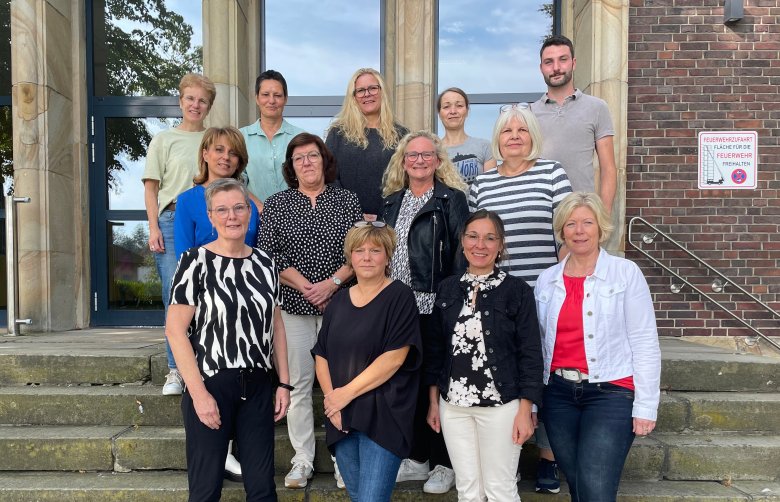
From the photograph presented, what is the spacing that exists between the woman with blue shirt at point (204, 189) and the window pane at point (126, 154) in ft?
11.6

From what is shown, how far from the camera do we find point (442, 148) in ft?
9.29

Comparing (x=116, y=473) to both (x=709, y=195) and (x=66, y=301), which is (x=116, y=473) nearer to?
(x=66, y=301)

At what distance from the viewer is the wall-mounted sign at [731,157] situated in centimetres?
516

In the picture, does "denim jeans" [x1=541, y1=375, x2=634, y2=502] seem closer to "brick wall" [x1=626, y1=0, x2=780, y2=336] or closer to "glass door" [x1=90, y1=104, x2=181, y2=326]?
"brick wall" [x1=626, y1=0, x2=780, y2=336]

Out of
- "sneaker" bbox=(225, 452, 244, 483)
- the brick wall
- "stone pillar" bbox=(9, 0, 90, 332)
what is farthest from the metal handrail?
"stone pillar" bbox=(9, 0, 90, 332)

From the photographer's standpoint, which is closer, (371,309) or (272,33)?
(371,309)

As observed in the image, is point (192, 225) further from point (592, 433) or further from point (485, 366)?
point (592, 433)

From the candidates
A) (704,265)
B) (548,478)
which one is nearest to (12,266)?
(548,478)

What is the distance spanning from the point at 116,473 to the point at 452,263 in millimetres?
2281

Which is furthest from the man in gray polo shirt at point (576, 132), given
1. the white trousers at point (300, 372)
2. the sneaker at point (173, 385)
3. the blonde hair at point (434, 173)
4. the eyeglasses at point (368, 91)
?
the sneaker at point (173, 385)

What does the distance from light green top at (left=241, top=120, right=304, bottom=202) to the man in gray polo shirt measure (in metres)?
1.56

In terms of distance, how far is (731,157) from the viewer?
5160 mm

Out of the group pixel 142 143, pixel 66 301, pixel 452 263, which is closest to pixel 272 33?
pixel 142 143

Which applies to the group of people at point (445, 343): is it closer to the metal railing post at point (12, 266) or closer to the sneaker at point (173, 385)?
the sneaker at point (173, 385)
